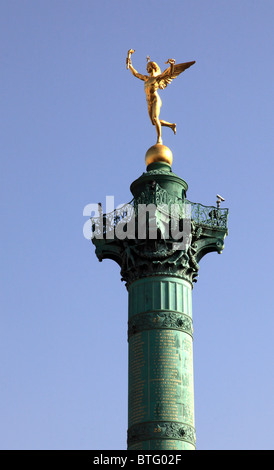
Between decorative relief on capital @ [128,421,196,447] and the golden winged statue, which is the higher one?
the golden winged statue

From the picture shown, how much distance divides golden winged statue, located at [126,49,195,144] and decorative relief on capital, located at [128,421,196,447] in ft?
50.4

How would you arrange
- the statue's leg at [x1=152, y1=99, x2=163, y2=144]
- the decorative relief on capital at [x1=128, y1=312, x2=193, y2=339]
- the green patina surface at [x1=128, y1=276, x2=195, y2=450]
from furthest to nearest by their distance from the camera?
the statue's leg at [x1=152, y1=99, x2=163, y2=144] → the decorative relief on capital at [x1=128, y1=312, x2=193, y2=339] → the green patina surface at [x1=128, y1=276, x2=195, y2=450]

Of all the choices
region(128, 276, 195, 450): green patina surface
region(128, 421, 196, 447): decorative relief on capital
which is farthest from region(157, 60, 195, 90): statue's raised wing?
region(128, 421, 196, 447): decorative relief on capital

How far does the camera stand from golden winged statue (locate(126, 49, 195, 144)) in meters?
51.9

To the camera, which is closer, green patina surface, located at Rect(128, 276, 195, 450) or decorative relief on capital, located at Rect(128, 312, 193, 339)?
green patina surface, located at Rect(128, 276, 195, 450)

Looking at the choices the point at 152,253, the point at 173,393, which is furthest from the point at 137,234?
the point at 173,393

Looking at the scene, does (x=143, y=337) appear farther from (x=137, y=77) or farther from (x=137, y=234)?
(x=137, y=77)

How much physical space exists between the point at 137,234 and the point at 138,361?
625 cm

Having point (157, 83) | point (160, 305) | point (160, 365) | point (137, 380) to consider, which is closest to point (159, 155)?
point (157, 83)

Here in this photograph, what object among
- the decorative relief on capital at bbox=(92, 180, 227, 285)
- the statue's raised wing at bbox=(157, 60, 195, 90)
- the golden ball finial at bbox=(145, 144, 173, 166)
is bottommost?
the decorative relief on capital at bbox=(92, 180, 227, 285)

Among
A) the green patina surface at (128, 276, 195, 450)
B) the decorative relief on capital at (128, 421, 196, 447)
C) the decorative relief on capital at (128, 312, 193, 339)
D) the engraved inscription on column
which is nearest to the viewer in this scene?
the decorative relief on capital at (128, 421, 196, 447)

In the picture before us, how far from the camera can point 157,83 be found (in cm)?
5197

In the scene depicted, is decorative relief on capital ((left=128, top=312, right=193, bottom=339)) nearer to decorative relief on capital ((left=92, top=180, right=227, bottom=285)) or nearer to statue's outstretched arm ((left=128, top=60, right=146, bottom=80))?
decorative relief on capital ((left=92, top=180, right=227, bottom=285))
